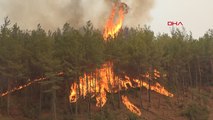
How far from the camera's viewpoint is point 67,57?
4581 centimetres

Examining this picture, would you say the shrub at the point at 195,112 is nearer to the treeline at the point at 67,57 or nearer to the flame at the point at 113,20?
Answer: the treeline at the point at 67,57

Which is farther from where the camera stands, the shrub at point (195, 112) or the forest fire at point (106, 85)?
the shrub at point (195, 112)

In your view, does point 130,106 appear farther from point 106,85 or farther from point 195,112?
point 195,112

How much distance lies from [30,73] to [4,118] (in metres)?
7.37

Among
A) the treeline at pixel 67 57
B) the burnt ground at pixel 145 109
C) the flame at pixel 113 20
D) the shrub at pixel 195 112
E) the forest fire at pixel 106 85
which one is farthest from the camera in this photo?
the flame at pixel 113 20

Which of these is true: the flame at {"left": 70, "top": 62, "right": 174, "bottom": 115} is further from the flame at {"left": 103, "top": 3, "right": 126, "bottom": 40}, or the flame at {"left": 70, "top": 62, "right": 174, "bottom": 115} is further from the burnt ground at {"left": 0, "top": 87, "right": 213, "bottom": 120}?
the flame at {"left": 103, "top": 3, "right": 126, "bottom": 40}

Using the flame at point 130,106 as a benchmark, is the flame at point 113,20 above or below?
above

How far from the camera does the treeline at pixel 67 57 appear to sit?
1772 inches

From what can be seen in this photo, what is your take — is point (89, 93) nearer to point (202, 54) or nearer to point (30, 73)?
point (30, 73)

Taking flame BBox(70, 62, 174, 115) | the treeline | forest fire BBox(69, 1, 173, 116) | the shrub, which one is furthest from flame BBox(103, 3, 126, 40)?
Answer: the shrub

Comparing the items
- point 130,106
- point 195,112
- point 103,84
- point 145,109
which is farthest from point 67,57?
point 195,112

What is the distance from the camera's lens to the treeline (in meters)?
45.0

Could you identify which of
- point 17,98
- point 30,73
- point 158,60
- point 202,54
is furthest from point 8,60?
point 202,54

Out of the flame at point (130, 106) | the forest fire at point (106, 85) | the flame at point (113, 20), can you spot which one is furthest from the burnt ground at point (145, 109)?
the flame at point (113, 20)
